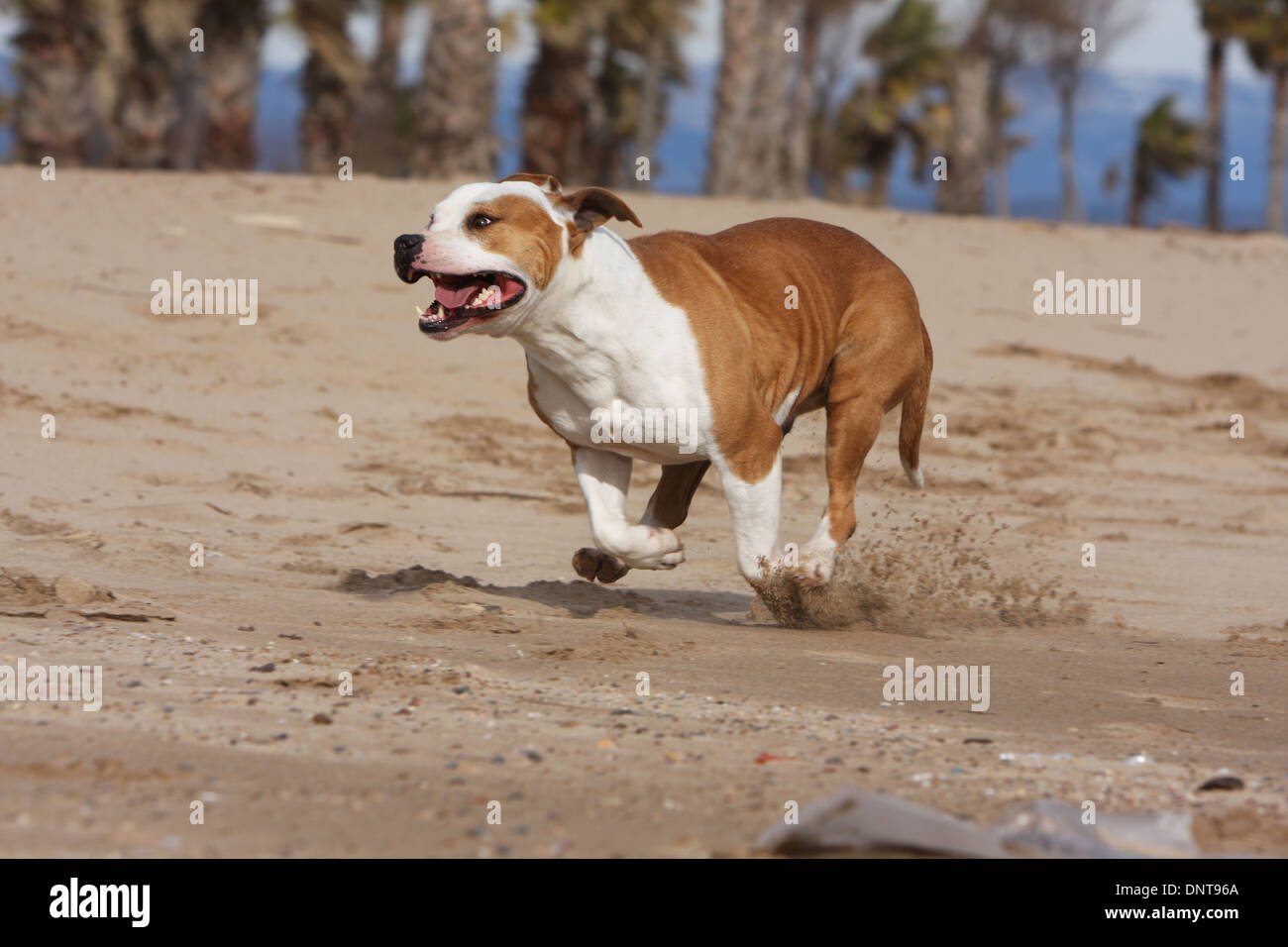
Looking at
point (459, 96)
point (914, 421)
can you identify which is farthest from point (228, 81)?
point (914, 421)

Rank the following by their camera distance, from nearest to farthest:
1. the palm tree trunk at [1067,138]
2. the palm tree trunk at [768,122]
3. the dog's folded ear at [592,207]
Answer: the dog's folded ear at [592,207] → the palm tree trunk at [768,122] → the palm tree trunk at [1067,138]

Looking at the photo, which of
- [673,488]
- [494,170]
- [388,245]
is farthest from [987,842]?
[494,170]

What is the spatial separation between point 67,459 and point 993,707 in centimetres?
553

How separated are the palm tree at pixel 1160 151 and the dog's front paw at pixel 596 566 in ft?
155

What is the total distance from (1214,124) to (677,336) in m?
37.0

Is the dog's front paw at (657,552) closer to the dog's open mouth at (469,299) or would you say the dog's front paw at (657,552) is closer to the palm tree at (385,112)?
the dog's open mouth at (469,299)

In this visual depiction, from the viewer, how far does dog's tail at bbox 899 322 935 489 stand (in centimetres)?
705

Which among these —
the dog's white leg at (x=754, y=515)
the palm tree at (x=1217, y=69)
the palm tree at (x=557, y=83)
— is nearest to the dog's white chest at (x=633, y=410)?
the dog's white leg at (x=754, y=515)

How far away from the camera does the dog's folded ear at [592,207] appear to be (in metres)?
5.62

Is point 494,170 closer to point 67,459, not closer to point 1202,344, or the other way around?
point 1202,344

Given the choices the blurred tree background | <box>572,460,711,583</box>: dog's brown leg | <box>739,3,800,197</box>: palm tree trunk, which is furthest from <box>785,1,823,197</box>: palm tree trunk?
<box>572,460,711,583</box>: dog's brown leg

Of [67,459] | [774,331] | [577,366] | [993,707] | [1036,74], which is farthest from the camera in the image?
[1036,74]

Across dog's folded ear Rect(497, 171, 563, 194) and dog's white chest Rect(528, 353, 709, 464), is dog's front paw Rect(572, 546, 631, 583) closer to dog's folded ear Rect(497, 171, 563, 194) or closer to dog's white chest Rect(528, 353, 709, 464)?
dog's white chest Rect(528, 353, 709, 464)

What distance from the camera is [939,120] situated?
48531mm
